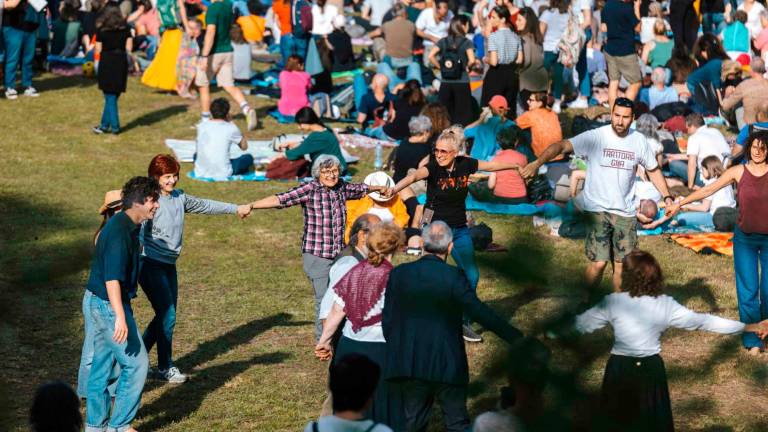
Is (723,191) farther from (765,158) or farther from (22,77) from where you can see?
(22,77)

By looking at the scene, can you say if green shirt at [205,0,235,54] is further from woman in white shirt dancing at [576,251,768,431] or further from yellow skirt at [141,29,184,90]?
woman in white shirt dancing at [576,251,768,431]

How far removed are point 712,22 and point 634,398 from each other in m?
20.6

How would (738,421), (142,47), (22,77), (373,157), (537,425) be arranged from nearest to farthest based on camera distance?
(537,425), (738,421), (373,157), (22,77), (142,47)

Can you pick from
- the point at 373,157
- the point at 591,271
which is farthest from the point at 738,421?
the point at 373,157

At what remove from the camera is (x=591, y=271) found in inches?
80.0

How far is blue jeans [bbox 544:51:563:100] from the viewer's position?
17.1 metres

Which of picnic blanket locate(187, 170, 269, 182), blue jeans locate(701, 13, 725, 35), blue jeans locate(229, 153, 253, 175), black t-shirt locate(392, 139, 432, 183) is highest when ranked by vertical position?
blue jeans locate(701, 13, 725, 35)

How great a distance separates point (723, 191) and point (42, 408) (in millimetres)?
9915

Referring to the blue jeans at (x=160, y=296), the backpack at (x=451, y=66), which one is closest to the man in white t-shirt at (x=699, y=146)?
the backpack at (x=451, y=66)

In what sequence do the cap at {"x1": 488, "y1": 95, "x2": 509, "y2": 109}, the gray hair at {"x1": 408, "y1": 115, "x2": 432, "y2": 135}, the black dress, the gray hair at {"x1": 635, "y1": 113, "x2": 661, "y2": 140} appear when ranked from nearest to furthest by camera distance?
the gray hair at {"x1": 408, "y1": 115, "x2": 432, "y2": 135}, the gray hair at {"x1": 635, "y1": 113, "x2": 661, "y2": 140}, the cap at {"x1": 488, "y1": 95, "x2": 509, "y2": 109}, the black dress

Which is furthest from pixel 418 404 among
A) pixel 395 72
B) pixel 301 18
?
pixel 301 18

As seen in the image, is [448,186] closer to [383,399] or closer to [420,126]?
[383,399]

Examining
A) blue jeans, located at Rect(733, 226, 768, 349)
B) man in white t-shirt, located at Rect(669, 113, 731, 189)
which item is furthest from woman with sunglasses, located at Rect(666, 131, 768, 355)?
man in white t-shirt, located at Rect(669, 113, 731, 189)

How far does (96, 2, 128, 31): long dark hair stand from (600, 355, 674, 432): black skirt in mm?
14657
